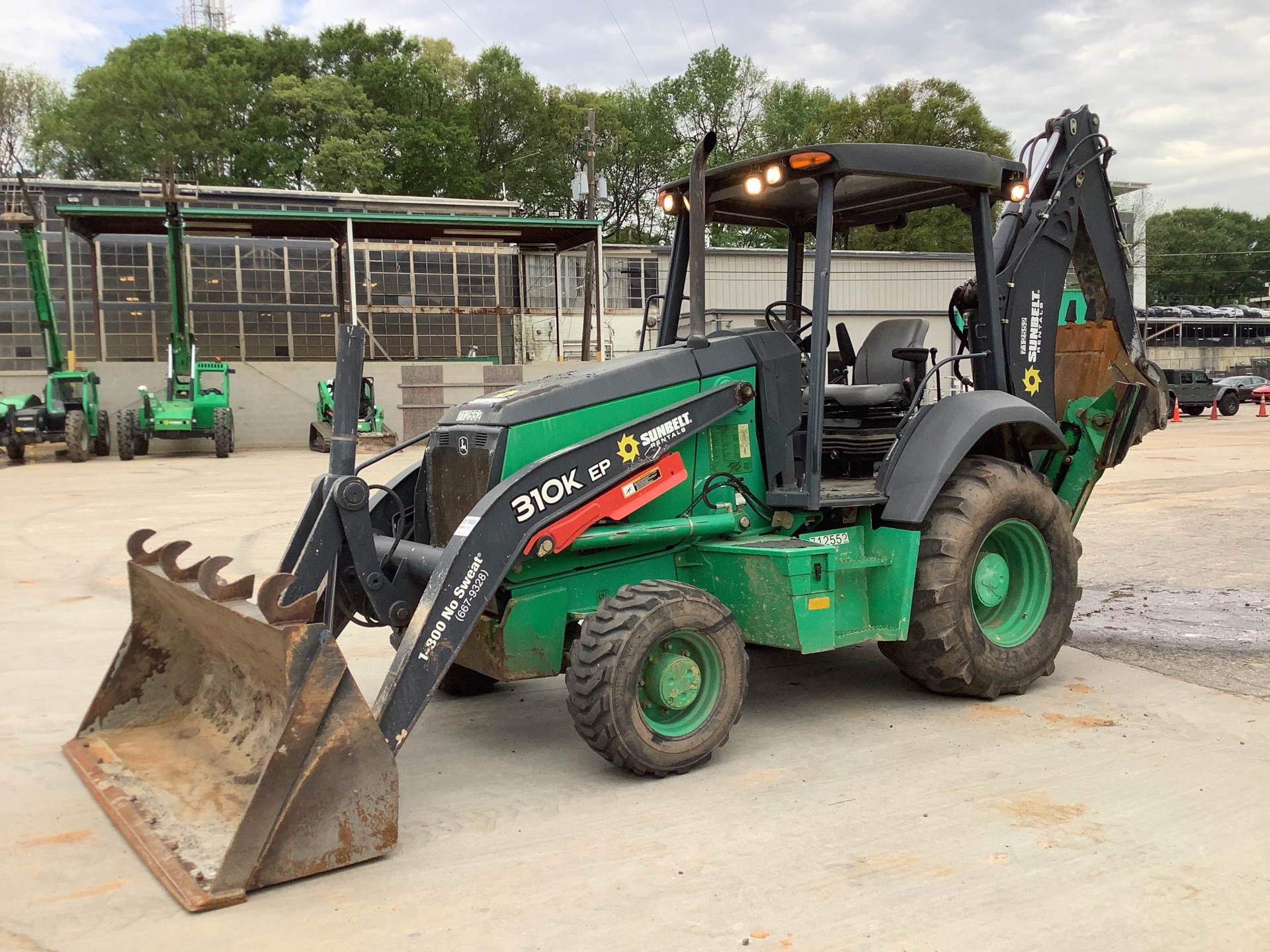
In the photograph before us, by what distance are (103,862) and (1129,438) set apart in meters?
5.81

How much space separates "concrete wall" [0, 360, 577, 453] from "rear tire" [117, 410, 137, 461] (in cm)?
479

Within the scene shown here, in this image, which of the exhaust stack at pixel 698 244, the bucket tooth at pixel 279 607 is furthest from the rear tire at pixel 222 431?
the bucket tooth at pixel 279 607

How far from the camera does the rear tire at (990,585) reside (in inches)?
211

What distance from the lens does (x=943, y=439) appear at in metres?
5.50

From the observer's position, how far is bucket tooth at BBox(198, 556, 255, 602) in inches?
170

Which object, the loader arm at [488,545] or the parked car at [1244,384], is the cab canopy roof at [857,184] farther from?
the parked car at [1244,384]

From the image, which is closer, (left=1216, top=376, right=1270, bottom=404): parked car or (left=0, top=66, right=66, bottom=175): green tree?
(left=1216, top=376, right=1270, bottom=404): parked car

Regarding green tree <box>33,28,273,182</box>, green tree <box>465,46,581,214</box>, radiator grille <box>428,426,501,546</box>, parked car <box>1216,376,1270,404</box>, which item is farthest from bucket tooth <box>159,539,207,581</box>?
green tree <box>465,46,581,214</box>

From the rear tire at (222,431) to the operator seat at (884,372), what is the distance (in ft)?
65.1

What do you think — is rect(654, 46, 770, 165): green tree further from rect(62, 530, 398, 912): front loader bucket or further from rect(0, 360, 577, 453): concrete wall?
rect(62, 530, 398, 912): front loader bucket

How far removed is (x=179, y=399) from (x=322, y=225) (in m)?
7.56

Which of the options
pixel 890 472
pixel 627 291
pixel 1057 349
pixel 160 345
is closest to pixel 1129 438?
pixel 1057 349

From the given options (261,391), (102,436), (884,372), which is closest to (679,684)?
(884,372)

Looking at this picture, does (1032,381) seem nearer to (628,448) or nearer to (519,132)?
(628,448)
